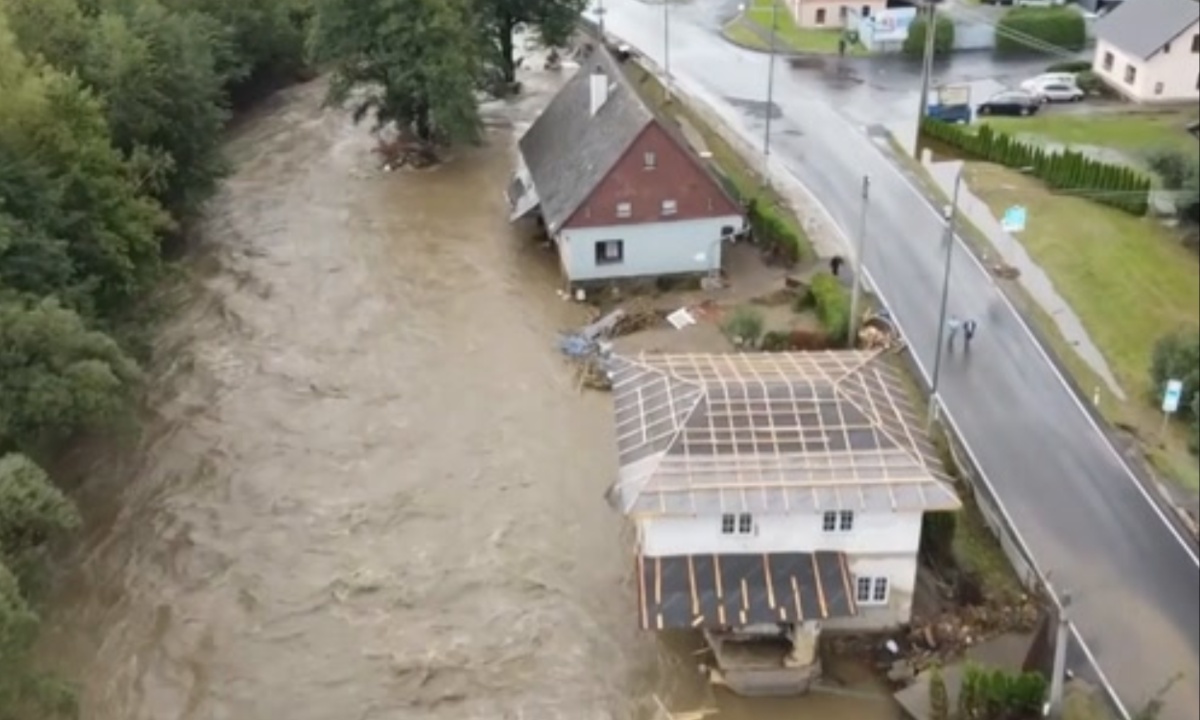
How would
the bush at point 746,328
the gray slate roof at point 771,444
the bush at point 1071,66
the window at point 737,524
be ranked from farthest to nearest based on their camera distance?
the bush at point 1071,66, the bush at point 746,328, the window at point 737,524, the gray slate roof at point 771,444

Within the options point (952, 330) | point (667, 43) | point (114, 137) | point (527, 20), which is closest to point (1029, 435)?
point (952, 330)

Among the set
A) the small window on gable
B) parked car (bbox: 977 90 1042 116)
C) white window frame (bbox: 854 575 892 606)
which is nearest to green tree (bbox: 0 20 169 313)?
the small window on gable

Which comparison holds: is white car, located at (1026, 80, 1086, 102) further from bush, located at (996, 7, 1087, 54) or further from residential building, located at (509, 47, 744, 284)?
residential building, located at (509, 47, 744, 284)

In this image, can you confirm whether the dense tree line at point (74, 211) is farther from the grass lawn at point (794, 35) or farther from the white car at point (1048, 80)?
the white car at point (1048, 80)

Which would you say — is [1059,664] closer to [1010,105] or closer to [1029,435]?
[1029,435]

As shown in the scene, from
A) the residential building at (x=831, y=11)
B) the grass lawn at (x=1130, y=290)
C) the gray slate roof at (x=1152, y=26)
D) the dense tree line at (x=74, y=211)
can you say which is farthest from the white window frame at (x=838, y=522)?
the residential building at (x=831, y=11)

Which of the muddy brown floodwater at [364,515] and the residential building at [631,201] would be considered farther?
the residential building at [631,201]
